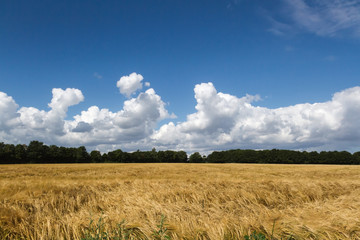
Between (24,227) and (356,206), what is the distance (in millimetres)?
7544

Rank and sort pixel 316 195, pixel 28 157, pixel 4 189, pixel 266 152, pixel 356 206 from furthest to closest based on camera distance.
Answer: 1. pixel 266 152
2. pixel 28 157
3. pixel 316 195
4. pixel 4 189
5. pixel 356 206

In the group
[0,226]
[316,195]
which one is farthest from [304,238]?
[316,195]

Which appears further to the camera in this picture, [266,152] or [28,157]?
[266,152]

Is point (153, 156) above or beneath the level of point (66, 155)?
beneath

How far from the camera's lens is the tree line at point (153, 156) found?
8356 cm

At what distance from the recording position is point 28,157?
84.0 metres

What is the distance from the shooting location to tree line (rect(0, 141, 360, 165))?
8356 cm

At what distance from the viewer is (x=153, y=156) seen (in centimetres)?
10506

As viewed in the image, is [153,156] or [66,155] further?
[153,156]

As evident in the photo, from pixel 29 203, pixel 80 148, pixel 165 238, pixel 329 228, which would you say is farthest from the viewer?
pixel 80 148

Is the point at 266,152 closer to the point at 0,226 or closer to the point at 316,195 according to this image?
the point at 316,195

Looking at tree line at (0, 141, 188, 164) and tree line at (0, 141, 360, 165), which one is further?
tree line at (0, 141, 360, 165)

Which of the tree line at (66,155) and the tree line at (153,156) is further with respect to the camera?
the tree line at (153,156)

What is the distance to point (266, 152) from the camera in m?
103
